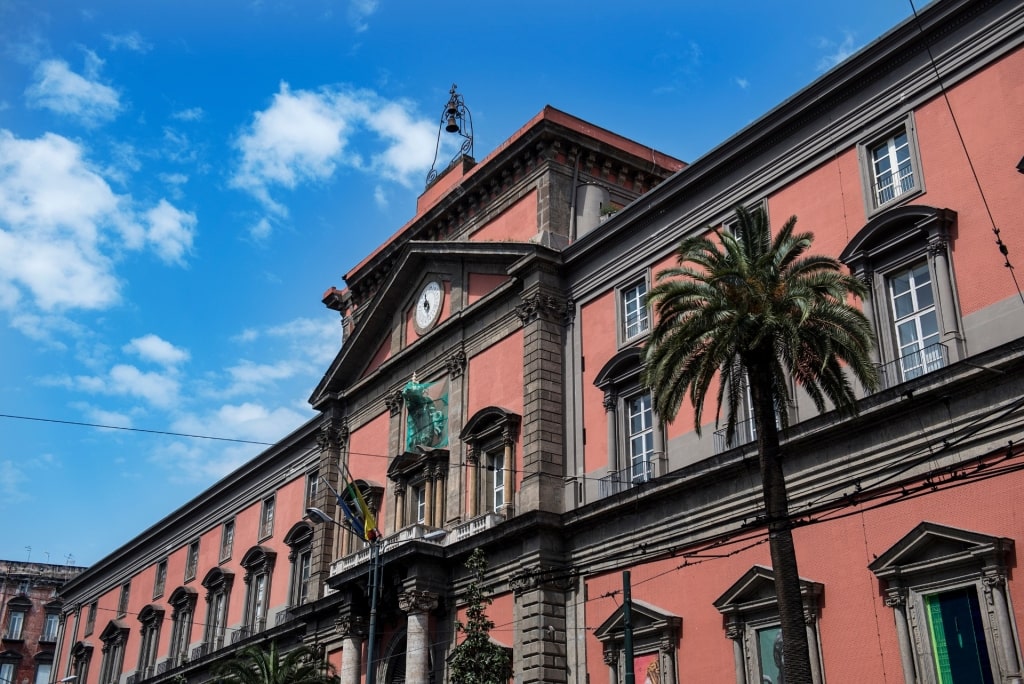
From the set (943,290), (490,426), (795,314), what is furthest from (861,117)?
(490,426)

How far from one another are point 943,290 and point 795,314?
3702 mm

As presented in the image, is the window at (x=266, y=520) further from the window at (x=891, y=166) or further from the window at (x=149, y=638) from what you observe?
the window at (x=891, y=166)

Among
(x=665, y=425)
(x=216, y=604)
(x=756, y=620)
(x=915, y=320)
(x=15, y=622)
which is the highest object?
(x=15, y=622)

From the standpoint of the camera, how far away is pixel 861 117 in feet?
76.3

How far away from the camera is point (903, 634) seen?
19.3 metres

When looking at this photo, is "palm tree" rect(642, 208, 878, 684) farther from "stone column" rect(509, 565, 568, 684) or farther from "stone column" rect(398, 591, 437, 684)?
"stone column" rect(398, 591, 437, 684)

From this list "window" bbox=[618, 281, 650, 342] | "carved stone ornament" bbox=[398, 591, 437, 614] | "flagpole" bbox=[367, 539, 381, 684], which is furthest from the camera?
"carved stone ornament" bbox=[398, 591, 437, 614]

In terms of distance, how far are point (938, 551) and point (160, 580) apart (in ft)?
135

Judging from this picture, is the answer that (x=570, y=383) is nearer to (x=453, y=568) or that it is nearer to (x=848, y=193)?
(x=453, y=568)

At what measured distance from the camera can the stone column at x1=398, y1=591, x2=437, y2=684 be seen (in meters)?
29.2

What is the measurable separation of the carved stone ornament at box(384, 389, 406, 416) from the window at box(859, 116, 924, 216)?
55.7 feet

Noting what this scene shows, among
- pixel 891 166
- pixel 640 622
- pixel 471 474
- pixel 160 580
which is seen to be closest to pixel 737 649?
pixel 640 622

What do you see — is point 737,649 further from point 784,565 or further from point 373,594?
point 373,594

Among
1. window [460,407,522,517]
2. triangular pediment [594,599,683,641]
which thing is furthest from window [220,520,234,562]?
triangular pediment [594,599,683,641]
